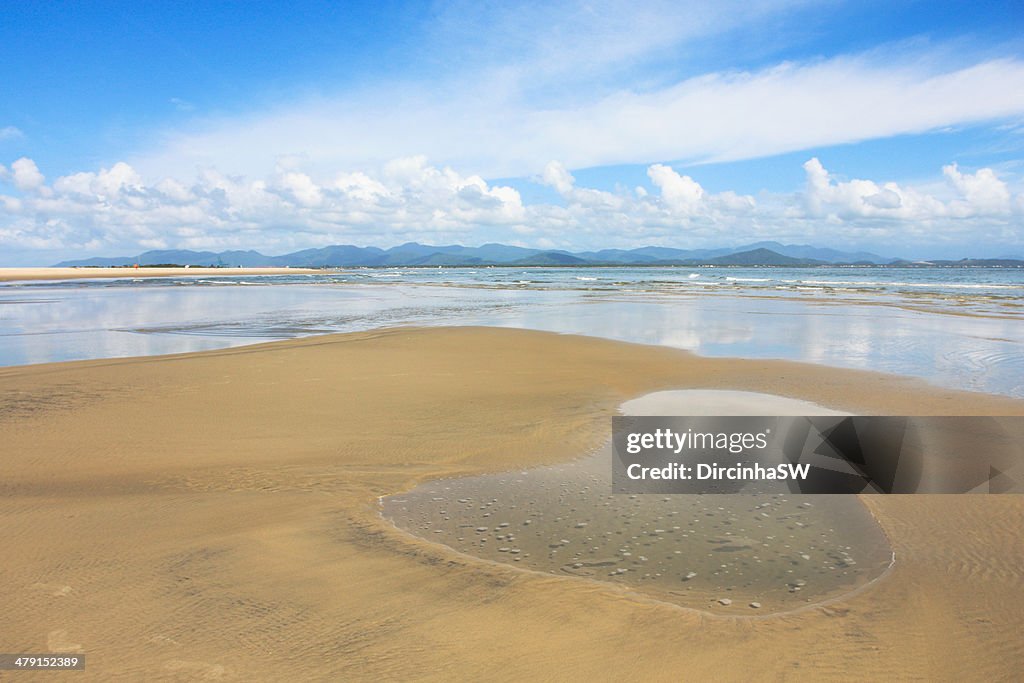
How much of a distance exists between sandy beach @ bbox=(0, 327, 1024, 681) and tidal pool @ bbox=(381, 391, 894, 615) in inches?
8.2

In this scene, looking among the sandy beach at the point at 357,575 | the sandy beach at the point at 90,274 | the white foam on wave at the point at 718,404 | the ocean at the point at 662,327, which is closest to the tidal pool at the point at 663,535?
the sandy beach at the point at 357,575

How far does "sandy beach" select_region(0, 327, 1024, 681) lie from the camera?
3.47 metres

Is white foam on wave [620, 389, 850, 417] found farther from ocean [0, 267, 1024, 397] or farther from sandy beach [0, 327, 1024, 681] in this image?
ocean [0, 267, 1024, 397]

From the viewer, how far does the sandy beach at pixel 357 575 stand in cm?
347

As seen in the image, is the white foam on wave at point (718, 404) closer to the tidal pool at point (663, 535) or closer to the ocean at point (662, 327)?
the tidal pool at point (663, 535)

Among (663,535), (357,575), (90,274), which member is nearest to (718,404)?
(663,535)

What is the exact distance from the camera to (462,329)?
2133 centimetres

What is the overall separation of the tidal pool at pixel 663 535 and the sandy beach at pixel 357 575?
0.21m

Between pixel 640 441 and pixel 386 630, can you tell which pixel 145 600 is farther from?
pixel 640 441

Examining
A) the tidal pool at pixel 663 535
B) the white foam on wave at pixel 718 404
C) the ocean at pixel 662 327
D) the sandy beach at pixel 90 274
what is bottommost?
the tidal pool at pixel 663 535

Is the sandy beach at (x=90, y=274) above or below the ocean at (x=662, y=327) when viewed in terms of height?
above

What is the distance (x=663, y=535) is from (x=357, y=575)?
2.63 meters

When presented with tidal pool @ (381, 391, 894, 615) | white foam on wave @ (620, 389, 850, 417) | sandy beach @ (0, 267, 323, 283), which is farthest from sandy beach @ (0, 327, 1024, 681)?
sandy beach @ (0, 267, 323, 283)

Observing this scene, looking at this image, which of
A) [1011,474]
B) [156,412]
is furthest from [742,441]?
[156,412]
